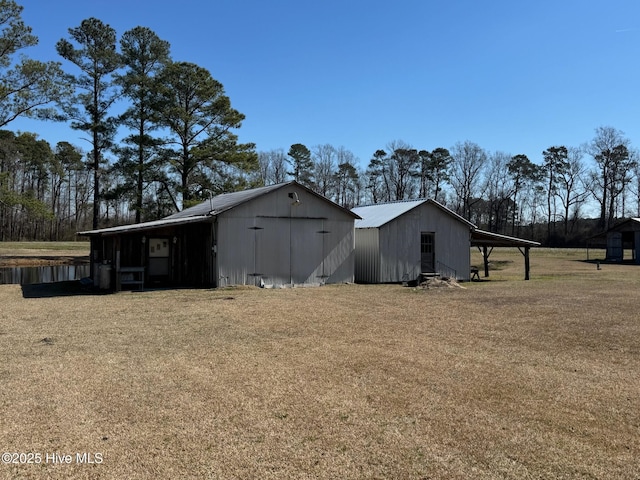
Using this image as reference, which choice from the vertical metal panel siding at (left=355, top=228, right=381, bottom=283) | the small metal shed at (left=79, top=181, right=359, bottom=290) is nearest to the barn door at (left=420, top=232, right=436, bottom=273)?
the vertical metal panel siding at (left=355, top=228, right=381, bottom=283)

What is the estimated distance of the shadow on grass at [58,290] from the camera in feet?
49.7

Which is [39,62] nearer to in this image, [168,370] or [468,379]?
[168,370]

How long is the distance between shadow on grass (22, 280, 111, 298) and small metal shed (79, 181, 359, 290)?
83 cm

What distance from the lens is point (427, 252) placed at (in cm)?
2188

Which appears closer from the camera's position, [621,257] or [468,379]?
[468,379]

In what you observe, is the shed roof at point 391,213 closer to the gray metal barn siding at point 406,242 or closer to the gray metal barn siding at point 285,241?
the gray metal barn siding at point 406,242

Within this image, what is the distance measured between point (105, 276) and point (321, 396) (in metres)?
13.2

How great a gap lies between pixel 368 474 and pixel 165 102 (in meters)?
30.9

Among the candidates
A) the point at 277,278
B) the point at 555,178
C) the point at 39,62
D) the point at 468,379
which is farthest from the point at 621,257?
the point at 39,62

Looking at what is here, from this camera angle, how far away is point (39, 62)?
85.3ft

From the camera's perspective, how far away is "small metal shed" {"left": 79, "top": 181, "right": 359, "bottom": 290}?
1731 cm

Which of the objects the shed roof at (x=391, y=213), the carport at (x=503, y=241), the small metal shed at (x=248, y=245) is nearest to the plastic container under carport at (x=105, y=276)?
the small metal shed at (x=248, y=245)

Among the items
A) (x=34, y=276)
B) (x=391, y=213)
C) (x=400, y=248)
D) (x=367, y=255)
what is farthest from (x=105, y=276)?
(x=391, y=213)

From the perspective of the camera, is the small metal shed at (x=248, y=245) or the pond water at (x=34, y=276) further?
the pond water at (x=34, y=276)
